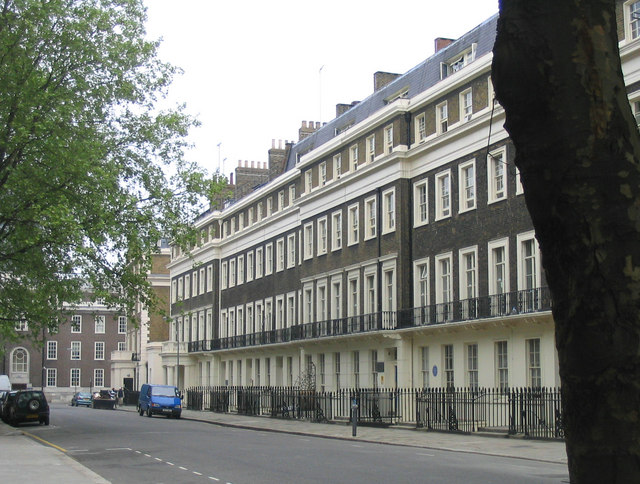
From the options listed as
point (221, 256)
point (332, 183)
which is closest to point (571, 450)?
point (332, 183)

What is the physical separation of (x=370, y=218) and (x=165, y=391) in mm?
16204

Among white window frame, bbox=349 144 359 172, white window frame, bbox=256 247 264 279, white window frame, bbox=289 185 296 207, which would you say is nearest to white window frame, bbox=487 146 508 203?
white window frame, bbox=349 144 359 172

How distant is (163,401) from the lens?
51750 mm

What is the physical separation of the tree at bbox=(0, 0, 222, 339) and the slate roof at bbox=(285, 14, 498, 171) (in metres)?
11.4

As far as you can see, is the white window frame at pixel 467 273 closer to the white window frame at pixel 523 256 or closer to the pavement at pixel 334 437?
the white window frame at pixel 523 256

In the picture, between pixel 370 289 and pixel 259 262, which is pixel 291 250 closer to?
pixel 259 262

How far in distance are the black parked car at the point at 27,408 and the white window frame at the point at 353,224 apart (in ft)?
55.0

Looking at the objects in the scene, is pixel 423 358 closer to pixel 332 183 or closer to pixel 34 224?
pixel 332 183

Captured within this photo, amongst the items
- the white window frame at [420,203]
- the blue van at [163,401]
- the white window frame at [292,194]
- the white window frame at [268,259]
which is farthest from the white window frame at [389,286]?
the white window frame at [268,259]

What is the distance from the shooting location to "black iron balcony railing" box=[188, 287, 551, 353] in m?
32.7

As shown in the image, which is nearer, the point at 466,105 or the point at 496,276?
the point at 496,276

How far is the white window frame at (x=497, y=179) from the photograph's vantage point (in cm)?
3497

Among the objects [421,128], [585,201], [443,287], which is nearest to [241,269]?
[421,128]

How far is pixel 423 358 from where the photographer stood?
40469mm
